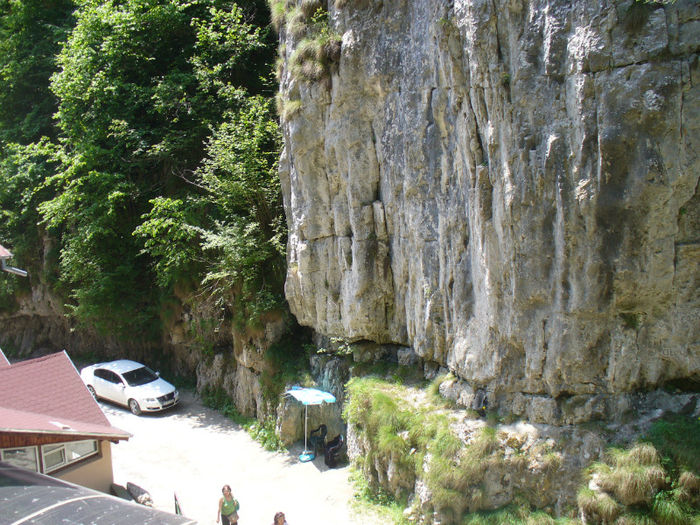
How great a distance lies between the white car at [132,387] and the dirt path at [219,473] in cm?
41

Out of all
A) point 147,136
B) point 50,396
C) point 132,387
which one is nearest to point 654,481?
point 50,396

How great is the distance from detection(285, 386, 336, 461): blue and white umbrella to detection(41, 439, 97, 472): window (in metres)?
4.42

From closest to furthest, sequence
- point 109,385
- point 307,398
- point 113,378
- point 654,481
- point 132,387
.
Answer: point 654,481
point 307,398
point 132,387
point 109,385
point 113,378

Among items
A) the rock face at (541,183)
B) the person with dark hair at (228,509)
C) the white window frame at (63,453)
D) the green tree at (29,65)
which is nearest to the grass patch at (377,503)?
the person with dark hair at (228,509)

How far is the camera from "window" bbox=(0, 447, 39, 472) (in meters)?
8.29

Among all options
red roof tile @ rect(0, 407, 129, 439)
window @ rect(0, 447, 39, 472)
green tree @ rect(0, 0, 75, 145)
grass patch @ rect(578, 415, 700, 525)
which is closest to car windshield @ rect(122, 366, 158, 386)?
red roof tile @ rect(0, 407, 129, 439)

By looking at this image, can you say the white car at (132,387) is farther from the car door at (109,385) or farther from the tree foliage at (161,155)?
the tree foliage at (161,155)

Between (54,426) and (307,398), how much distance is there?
17.5ft

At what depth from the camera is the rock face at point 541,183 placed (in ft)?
23.7

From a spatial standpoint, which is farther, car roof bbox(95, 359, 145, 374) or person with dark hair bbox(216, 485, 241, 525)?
Result: car roof bbox(95, 359, 145, 374)

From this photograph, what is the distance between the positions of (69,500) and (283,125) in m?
9.94

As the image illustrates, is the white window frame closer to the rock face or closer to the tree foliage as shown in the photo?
the tree foliage

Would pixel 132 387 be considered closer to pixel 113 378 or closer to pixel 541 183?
pixel 113 378

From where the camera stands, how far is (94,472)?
961 centimetres
